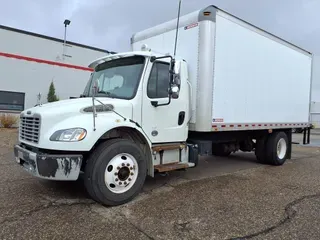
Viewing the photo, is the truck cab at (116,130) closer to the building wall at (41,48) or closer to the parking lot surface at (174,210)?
the parking lot surface at (174,210)

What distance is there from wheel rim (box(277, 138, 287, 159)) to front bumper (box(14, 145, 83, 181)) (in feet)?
22.1

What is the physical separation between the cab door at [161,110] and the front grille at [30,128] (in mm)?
1755

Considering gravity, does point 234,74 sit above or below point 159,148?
above

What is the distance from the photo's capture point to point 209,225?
13.0ft

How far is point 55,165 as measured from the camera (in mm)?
4156

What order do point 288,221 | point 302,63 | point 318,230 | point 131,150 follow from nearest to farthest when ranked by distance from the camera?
point 318,230 → point 288,221 → point 131,150 → point 302,63

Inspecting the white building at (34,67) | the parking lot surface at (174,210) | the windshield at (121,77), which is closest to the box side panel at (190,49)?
the windshield at (121,77)

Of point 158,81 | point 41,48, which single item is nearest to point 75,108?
point 158,81

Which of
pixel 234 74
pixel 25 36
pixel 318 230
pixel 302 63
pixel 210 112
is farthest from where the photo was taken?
pixel 25 36

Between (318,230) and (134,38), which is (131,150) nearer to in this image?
(318,230)

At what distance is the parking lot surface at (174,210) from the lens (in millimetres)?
3697

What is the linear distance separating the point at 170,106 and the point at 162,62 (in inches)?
33.6

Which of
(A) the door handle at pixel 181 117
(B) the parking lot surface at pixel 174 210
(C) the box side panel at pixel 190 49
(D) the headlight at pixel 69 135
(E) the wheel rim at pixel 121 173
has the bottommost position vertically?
(B) the parking lot surface at pixel 174 210

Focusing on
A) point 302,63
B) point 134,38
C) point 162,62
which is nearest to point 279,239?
point 162,62
